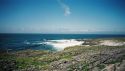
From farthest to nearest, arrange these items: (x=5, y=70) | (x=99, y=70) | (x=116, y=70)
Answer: (x=5, y=70) → (x=99, y=70) → (x=116, y=70)

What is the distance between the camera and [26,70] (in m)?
16.9

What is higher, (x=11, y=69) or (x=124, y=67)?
(x=124, y=67)

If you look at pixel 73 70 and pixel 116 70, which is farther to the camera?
pixel 73 70

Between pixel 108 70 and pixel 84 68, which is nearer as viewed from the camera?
pixel 108 70

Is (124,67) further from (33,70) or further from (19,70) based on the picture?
(19,70)

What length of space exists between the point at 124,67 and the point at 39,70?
881 cm

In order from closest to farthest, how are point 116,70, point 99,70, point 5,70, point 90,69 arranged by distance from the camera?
point 116,70 < point 99,70 < point 90,69 < point 5,70

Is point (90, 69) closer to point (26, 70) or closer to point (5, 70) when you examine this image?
point (26, 70)

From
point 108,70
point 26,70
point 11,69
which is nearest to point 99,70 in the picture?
point 108,70

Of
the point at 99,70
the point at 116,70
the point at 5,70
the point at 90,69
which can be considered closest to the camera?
the point at 116,70

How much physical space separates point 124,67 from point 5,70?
1234cm

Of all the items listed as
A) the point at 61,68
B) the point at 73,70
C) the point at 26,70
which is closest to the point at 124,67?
the point at 73,70

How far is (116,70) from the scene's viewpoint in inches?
520

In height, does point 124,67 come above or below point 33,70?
above
